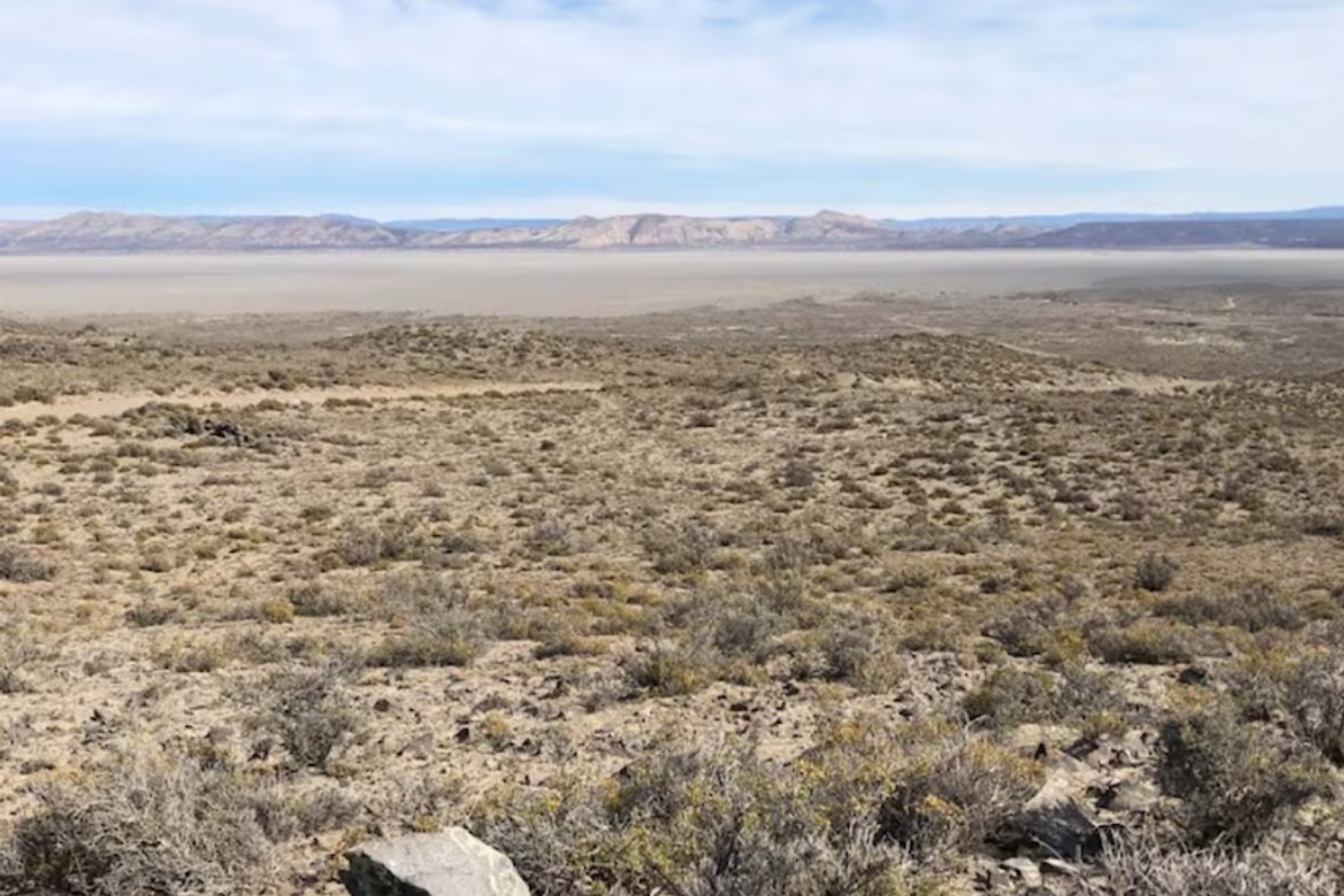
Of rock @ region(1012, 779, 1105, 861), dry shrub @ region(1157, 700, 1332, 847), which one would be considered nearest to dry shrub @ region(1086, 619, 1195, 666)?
dry shrub @ region(1157, 700, 1332, 847)

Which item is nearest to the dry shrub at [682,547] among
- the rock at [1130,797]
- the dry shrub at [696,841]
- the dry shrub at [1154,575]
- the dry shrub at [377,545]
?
the dry shrub at [377,545]

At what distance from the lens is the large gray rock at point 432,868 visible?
4305 millimetres

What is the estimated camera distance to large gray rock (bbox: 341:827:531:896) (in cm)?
430

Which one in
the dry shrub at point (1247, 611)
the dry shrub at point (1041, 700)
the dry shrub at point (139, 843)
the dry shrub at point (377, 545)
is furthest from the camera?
the dry shrub at point (377, 545)

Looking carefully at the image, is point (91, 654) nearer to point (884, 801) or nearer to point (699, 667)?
point (699, 667)

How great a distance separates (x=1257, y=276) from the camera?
18650cm

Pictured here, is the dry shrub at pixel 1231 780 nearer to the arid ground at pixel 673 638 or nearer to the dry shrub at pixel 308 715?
the arid ground at pixel 673 638

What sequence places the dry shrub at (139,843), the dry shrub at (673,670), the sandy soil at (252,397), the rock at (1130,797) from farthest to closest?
the sandy soil at (252,397) < the dry shrub at (673,670) < the rock at (1130,797) < the dry shrub at (139,843)

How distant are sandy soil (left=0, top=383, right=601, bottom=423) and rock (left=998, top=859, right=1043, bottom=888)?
2813cm

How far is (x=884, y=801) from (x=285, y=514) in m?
15.5

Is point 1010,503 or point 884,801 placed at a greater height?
point 884,801

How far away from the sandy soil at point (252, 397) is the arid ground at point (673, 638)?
0.96 feet

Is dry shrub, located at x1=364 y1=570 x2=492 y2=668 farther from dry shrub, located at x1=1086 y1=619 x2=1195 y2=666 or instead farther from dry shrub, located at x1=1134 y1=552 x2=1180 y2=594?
dry shrub, located at x1=1134 y1=552 x2=1180 y2=594

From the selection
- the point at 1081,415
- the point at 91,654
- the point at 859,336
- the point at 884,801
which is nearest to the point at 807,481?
the point at 1081,415
